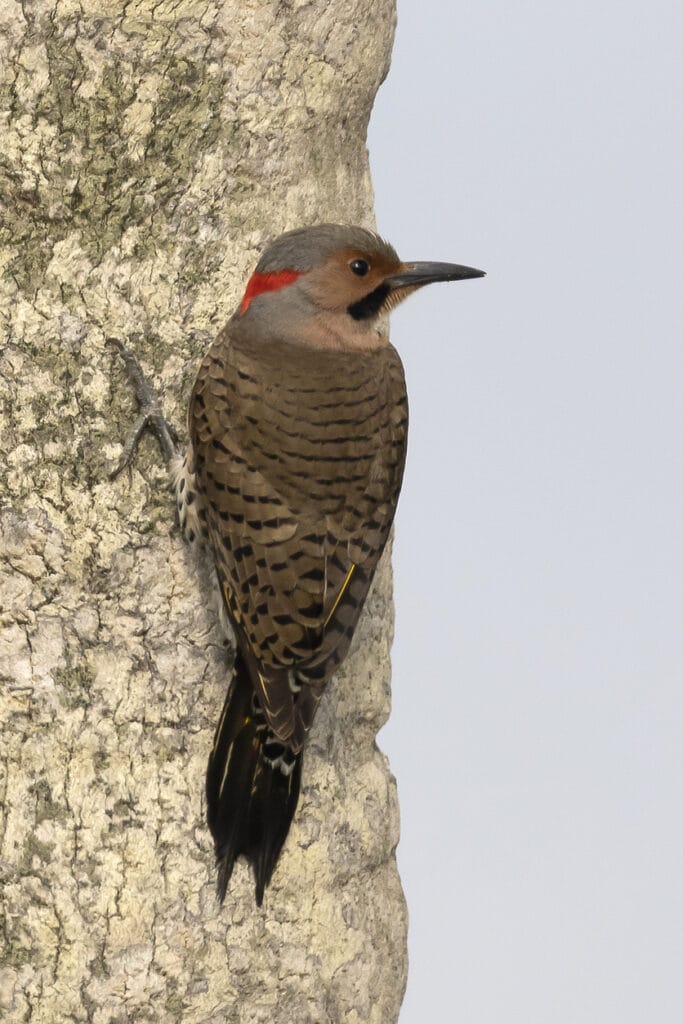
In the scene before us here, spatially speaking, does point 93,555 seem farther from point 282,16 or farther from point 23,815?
point 282,16

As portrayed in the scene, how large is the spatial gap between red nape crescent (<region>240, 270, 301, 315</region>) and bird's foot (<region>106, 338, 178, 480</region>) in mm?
273

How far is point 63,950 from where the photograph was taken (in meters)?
3.54

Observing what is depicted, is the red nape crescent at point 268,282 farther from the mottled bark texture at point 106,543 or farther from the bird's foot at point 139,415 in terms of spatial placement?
the bird's foot at point 139,415

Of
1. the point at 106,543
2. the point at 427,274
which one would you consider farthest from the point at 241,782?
the point at 427,274

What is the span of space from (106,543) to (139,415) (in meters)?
0.29

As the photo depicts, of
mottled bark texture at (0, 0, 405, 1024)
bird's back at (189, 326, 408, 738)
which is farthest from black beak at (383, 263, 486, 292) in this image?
mottled bark texture at (0, 0, 405, 1024)

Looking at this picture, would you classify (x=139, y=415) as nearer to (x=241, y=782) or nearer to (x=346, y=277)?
(x=346, y=277)

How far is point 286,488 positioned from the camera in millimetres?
3572

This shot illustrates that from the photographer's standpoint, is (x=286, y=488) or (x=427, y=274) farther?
(x=427, y=274)

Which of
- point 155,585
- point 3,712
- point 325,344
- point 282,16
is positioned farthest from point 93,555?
point 282,16

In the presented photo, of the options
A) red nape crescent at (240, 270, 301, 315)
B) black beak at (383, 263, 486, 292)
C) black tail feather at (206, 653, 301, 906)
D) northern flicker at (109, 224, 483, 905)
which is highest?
black beak at (383, 263, 486, 292)

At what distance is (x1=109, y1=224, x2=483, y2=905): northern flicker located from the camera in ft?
11.5

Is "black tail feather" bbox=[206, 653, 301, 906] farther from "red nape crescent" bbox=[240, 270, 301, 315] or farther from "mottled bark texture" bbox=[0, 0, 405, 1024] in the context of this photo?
"red nape crescent" bbox=[240, 270, 301, 315]

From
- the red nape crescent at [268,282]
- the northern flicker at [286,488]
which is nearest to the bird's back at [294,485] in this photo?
the northern flicker at [286,488]
